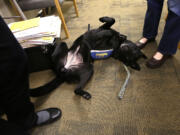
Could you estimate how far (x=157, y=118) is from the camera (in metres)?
0.80

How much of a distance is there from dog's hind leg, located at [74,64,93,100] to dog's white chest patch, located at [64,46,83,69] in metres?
0.11

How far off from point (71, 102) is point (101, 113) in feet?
0.78

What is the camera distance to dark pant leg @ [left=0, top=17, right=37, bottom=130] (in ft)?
1.63

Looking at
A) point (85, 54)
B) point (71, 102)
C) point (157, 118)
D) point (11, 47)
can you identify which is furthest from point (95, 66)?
point (11, 47)

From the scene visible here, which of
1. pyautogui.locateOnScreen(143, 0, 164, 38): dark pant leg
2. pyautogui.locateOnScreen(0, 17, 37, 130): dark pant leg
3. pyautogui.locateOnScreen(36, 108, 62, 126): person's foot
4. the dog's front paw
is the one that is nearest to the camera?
pyautogui.locateOnScreen(0, 17, 37, 130): dark pant leg

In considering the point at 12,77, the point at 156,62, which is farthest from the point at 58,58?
the point at 156,62

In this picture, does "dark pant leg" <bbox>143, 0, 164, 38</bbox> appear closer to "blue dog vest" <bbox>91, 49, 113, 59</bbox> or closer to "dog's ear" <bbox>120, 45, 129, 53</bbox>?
"dog's ear" <bbox>120, 45, 129, 53</bbox>

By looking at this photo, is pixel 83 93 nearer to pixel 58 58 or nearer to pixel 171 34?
pixel 58 58

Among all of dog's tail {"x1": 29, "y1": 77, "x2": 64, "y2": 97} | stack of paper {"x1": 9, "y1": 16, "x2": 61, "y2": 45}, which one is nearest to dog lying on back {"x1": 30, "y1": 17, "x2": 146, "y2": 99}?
dog's tail {"x1": 29, "y1": 77, "x2": 64, "y2": 97}

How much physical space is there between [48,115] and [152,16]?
1155mm

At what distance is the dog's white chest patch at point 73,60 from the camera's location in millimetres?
1132

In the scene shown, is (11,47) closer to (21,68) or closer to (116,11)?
(21,68)

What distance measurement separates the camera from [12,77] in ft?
1.76

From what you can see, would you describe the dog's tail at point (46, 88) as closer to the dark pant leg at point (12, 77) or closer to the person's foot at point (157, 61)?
the dark pant leg at point (12, 77)
